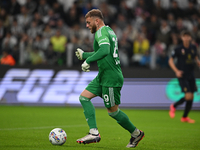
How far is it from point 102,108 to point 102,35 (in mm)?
9146

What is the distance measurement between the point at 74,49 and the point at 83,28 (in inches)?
82.5

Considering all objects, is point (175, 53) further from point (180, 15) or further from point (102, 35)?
point (180, 15)

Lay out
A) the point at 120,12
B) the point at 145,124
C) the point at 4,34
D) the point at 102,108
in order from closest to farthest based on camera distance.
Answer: the point at 145,124
the point at 102,108
the point at 4,34
the point at 120,12

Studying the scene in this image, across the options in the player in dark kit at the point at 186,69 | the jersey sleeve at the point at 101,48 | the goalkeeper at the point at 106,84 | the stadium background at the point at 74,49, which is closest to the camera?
the jersey sleeve at the point at 101,48

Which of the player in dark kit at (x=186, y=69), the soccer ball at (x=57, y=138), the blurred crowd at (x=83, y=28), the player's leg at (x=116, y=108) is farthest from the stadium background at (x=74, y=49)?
the soccer ball at (x=57, y=138)

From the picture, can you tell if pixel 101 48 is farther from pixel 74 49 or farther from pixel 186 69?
pixel 74 49

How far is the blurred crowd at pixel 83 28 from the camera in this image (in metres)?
15.5

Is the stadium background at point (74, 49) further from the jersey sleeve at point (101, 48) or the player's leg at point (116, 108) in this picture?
the jersey sleeve at point (101, 48)

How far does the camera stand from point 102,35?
5.96 m

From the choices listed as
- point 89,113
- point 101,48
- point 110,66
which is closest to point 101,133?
point 89,113

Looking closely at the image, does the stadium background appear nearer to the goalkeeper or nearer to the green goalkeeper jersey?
the goalkeeper

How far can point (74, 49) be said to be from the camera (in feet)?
51.0

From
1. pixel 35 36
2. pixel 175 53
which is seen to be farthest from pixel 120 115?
pixel 35 36

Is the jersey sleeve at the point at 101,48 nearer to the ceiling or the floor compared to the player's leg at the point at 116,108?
nearer to the ceiling
